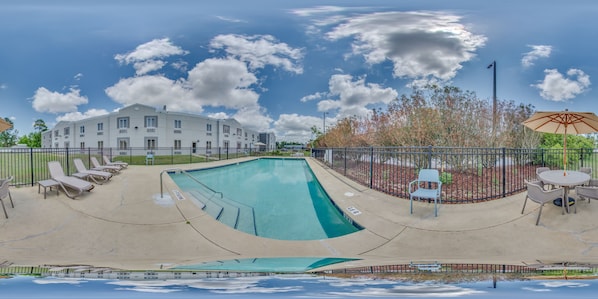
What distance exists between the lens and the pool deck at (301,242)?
76.4 inches

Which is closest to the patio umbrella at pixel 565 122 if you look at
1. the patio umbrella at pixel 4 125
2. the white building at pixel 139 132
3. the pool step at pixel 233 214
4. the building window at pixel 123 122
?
the pool step at pixel 233 214

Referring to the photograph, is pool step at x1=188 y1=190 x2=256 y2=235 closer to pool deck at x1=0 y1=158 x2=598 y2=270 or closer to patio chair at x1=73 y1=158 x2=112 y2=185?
pool deck at x1=0 y1=158 x2=598 y2=270

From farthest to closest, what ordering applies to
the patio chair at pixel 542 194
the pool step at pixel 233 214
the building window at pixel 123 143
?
the building window at pixel 123 143 → the pool step at pixel 233 214 → the patio chair at pixel 542 194

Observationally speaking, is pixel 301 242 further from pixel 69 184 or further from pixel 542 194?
pixel 69 184

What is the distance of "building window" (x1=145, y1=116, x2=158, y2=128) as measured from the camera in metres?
8.02

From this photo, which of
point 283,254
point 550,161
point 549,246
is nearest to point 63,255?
point 283,254

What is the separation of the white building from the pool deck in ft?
14.0

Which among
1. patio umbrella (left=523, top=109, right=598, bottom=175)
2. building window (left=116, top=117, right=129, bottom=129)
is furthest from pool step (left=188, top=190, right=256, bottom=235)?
building window (left=116, top=117, right=129, bottom=129)

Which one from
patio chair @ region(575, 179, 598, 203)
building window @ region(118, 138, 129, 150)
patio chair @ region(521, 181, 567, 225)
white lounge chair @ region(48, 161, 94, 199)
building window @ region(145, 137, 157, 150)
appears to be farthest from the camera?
building window @ region(145, 137, 157, 150)

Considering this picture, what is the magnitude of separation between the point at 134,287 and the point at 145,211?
6.53ft

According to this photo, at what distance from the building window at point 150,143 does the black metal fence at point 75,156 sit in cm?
14

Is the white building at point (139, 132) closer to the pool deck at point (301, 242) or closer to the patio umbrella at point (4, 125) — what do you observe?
the patio umbrella at point (4, 125)

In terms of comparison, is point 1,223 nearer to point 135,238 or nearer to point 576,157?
point 135,238

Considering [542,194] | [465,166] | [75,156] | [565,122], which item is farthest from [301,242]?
[75,156]
